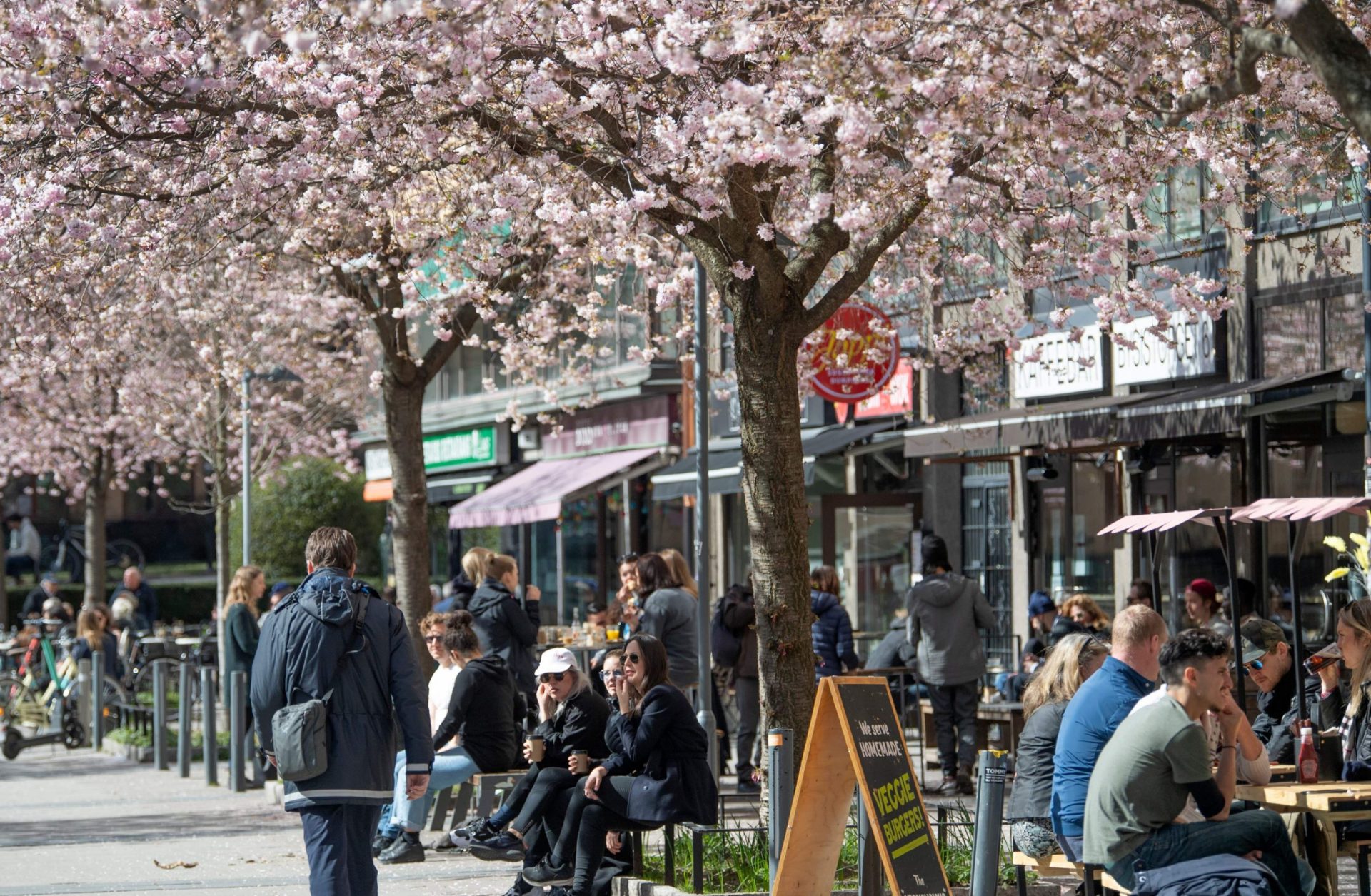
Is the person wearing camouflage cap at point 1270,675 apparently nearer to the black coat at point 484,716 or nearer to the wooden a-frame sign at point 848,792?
the wooden a-frame sign at point 848,792

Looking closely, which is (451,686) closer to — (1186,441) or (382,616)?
(382,616)

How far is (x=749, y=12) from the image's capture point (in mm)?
8977

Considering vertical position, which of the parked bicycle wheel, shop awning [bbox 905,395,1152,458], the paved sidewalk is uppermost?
shop awning [bbox 905,395,1152,458]

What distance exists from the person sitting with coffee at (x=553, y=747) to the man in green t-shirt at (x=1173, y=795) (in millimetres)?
3682

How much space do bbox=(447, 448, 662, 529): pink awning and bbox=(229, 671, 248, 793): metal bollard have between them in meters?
9.35

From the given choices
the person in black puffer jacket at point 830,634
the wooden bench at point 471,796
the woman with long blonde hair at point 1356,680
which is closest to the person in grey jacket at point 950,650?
the person in black puffer jacket at point 830,634

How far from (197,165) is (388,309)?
5386mm

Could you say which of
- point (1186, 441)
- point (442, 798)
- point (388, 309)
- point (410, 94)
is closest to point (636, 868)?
point (442, 798)

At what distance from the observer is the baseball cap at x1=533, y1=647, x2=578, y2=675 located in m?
10.4

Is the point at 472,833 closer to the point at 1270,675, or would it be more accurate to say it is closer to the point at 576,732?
the point at 576,732

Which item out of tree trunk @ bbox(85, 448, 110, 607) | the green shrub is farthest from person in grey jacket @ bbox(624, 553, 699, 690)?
the green shrub

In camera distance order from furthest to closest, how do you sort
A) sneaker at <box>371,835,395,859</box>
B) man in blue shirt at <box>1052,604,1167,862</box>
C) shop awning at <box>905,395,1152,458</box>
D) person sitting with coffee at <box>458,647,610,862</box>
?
shop awning at <box>905,395,1152,458</box>, sneaker at <box>371,835,395,859</box>, person sitting with coffee at <box>458,647,610,862</box>, man in blue shirt at <box>1052,604,1167,862</box>

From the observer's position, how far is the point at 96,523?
1228 inches

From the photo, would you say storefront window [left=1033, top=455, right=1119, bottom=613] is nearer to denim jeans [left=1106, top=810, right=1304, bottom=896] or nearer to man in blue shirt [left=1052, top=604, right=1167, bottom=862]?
man in blue shirt [left=1052, top=604, right=1167, bottom=862]
